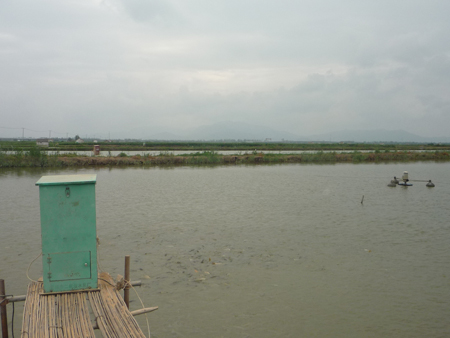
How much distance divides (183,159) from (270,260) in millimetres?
25457

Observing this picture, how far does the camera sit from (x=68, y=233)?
4418 mm

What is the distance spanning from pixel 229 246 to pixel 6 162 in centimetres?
2313

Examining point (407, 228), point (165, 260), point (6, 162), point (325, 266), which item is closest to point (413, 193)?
point (407, 228)

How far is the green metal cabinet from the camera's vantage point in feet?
14.2

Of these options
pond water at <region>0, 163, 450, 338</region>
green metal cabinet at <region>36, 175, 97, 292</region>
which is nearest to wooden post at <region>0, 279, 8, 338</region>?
green metal cabinet at <region>36, 175, 97, 292</region>

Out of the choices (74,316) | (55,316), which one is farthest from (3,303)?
(74,316)

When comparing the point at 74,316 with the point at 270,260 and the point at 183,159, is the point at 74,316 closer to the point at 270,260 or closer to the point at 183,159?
the point at 270,260

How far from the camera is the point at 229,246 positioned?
29.8ft

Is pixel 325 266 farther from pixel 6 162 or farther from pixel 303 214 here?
pixel 6 162

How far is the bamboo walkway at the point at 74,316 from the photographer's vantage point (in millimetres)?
3777

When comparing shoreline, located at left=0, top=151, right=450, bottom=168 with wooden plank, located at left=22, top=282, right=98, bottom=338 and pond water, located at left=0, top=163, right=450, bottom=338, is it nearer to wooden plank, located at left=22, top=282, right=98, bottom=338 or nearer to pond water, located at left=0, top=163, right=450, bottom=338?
pond water, located at left=0, top=163, right=450, bottom=338

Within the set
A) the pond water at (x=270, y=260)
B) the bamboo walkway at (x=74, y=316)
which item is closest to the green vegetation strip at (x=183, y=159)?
the pond water at (x=270, y=260)

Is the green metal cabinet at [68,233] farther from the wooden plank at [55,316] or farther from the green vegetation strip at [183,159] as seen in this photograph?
the green vegetation strip at [183,159]

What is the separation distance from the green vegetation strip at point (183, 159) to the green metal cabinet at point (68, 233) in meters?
25.0
